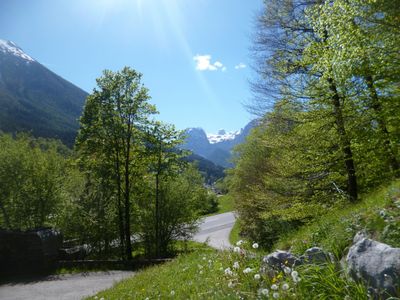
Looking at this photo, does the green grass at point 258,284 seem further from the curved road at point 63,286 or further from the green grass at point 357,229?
the curved road at point 63,286

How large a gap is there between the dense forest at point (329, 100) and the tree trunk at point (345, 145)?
0.03 meters

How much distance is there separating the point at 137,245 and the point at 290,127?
658 inches

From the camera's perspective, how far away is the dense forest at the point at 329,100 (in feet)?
31.1

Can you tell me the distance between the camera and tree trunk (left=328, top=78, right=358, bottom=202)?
11319 mm

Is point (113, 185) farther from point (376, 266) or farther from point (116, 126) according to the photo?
point (376, 266)

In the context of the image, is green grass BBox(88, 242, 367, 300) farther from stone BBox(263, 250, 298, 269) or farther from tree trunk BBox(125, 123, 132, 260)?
tree trunk BBox(125, 123, 132, 260)

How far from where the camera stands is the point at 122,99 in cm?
2316

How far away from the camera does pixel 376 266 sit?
3.74m

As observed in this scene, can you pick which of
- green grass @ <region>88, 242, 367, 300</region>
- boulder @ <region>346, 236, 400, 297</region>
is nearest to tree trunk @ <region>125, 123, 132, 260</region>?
green grass @ <region>88, 242, 367, 300</region>

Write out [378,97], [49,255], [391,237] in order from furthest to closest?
[49,255] < [378,97] < [391,237]

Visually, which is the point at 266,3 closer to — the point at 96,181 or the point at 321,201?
the point at 321,201

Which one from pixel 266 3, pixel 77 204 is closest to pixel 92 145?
pixel 77 204

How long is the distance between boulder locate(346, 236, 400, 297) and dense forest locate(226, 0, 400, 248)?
239 inches

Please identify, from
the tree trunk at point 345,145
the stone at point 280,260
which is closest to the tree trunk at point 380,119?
the tree trunk at point 345,145
